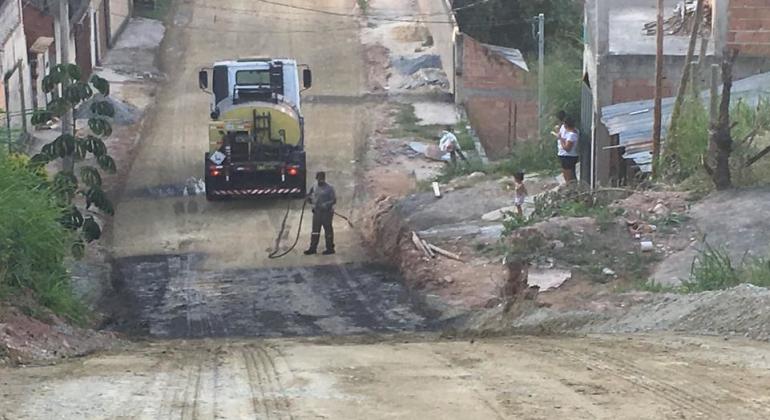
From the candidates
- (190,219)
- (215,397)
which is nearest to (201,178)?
(190,219)

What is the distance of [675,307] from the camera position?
14.0 m

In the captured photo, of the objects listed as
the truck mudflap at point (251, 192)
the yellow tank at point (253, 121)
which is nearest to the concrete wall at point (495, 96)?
the yellow tank at point (253, 121)

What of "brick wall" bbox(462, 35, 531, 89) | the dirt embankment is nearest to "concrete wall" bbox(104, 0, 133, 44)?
"brick wall" bbox(462, 35, 531, 89)

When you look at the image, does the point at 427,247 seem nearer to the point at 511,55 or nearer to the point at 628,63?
the point at 628,63

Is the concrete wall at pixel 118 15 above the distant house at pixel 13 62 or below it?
above

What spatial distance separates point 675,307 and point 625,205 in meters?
5.46

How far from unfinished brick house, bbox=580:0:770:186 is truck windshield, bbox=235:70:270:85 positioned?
6.72 metres

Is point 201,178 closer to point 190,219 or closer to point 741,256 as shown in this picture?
point 190,219

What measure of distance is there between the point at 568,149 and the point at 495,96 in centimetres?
1237

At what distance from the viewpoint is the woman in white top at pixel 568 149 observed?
23.7 m

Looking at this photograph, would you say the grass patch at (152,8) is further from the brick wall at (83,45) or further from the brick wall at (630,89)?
the brick wall at (630,89)

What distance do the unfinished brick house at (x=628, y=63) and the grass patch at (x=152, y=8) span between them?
79.2 feet

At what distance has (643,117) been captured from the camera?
23.0 metres

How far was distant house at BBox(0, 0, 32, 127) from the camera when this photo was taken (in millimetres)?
29938
